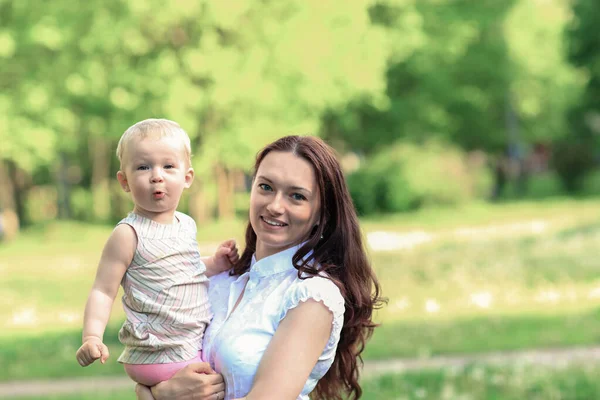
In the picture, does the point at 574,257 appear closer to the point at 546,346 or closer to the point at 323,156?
the point at 546,346

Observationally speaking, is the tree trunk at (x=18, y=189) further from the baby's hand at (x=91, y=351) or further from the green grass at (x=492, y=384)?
the baby's hand at (x=91, y=351)

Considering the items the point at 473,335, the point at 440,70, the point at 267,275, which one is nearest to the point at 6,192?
the point at 440,70

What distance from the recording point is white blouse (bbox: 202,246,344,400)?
2955 millimetres

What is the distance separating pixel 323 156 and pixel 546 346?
6380 mm

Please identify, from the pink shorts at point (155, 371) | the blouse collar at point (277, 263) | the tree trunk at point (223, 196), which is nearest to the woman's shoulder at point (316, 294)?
the blouse collar at point (277, 263)

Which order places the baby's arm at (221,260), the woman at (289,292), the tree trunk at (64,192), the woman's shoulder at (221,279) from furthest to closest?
the tree trunk at (64,192)
the baby's arm at (221,260)
the woman's shoulder at (221,279)
the woman at (289,292)

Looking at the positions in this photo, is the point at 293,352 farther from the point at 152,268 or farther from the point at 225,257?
the point at 225,257

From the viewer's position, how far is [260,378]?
Answer: 9.46ft

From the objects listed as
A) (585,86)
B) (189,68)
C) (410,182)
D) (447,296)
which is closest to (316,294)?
(447,296)

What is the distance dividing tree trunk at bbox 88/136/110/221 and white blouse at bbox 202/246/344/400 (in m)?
31.3

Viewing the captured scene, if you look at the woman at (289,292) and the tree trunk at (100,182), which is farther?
the tree trunk at (100,182)

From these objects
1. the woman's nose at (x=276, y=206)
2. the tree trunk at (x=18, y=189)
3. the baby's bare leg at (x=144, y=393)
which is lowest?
the tree trunk at (x=18, y=189)

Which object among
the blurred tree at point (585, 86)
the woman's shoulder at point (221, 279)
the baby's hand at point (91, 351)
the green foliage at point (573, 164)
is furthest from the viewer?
the blurred tree at point (585, 86)

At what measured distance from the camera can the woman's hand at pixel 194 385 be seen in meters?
2.97
